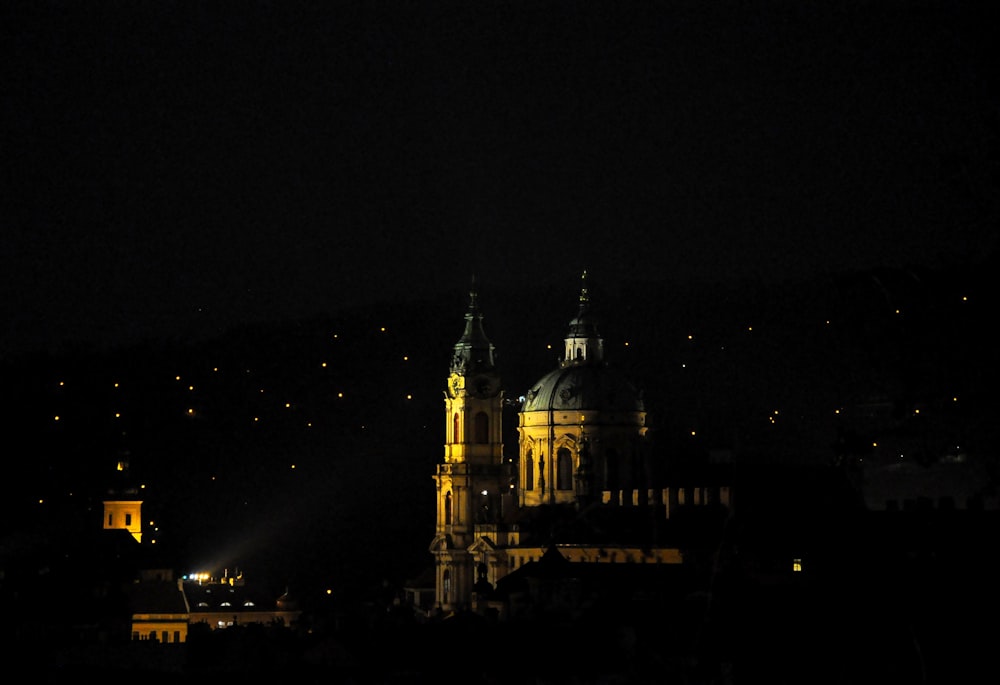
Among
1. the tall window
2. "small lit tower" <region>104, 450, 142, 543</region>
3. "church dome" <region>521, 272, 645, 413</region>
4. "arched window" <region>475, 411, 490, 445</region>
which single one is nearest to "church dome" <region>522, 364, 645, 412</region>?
"church dome" <region>521, 272, 645, 413</region>

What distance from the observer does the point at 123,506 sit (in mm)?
114000

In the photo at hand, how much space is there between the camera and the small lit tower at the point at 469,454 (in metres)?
102

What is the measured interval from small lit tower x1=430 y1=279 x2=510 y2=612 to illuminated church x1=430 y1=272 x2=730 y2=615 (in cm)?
4

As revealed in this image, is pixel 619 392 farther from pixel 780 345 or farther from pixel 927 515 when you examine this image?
pixel 927 515

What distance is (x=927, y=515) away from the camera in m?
60.8

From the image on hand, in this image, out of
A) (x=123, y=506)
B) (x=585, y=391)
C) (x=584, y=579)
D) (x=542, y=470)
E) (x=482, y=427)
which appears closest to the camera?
(x=584, y=579)

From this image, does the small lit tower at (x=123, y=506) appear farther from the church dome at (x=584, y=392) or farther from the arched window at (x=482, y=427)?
the church dome at (x=584, y=392)

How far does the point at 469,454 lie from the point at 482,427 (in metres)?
1.28

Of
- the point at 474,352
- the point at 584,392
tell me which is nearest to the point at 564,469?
the point at 584,392

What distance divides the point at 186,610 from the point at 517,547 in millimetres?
15040

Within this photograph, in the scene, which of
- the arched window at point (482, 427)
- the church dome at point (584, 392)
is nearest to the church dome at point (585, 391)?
the church dome at point (584, 392)

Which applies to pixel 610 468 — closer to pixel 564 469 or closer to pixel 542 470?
pixel 564 469

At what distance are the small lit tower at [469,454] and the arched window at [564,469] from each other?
3021 millimetres

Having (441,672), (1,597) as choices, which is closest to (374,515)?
(1,597)
